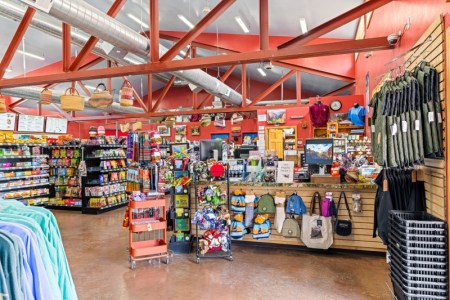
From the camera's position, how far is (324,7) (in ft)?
21.5

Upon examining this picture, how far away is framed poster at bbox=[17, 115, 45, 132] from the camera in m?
11.2

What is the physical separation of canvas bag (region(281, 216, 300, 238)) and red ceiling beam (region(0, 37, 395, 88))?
8.91 feet

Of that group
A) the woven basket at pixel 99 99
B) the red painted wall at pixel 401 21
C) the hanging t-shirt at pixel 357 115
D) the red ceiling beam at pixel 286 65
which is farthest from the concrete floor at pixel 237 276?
the red ceiling beam at pixel 286 65

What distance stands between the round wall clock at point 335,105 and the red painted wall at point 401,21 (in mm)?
2050

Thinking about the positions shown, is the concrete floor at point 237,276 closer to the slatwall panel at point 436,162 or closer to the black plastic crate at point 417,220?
the black plastic crate at point 417,220

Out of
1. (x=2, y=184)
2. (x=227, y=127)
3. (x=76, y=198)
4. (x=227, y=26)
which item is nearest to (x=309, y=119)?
(x=227, y=26)

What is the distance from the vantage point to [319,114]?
977 cm

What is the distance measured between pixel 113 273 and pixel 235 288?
1.78 metres

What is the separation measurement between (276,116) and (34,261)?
10.5 meters

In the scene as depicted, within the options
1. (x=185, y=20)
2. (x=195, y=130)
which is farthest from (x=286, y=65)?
(x=195, y=130)

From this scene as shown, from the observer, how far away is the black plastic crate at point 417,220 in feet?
9.11

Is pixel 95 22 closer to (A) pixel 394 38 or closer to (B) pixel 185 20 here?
(B) pixel 185 20

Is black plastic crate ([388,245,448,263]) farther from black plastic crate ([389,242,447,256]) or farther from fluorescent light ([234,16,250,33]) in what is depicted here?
fluorescent light ([234,16,250,33])

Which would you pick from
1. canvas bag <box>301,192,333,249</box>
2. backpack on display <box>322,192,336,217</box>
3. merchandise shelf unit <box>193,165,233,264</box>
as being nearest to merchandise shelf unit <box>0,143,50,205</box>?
merchandise shelf unit <box>193,165,233,264</box>
